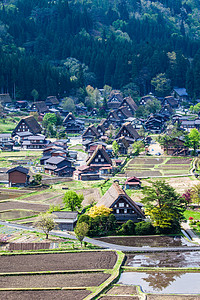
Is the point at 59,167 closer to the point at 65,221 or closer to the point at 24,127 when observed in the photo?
the point at 24,127

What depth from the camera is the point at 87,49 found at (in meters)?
123

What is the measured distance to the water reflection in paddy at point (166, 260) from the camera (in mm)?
30703

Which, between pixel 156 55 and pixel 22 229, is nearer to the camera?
pixel 22 229

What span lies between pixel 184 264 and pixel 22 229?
45.0ft

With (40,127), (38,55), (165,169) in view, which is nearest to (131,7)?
(38,55)

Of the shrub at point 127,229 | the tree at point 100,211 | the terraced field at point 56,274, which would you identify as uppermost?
the tree at point 100,211

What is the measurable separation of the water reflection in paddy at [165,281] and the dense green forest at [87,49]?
72.9m

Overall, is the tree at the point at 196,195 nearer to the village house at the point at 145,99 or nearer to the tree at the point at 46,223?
the tree at the point at 46,223

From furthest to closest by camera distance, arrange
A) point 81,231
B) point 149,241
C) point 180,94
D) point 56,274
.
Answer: point 180,94, point 149,241, point 81,231, point 56,274

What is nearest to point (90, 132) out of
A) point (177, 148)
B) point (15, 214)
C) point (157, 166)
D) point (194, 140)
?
point (177, 148)

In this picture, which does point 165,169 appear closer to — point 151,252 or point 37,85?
point 151,252

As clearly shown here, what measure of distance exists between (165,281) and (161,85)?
273 ft

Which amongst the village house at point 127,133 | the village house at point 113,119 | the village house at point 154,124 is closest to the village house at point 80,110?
the village house at point 113,119

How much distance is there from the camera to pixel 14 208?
147ft
